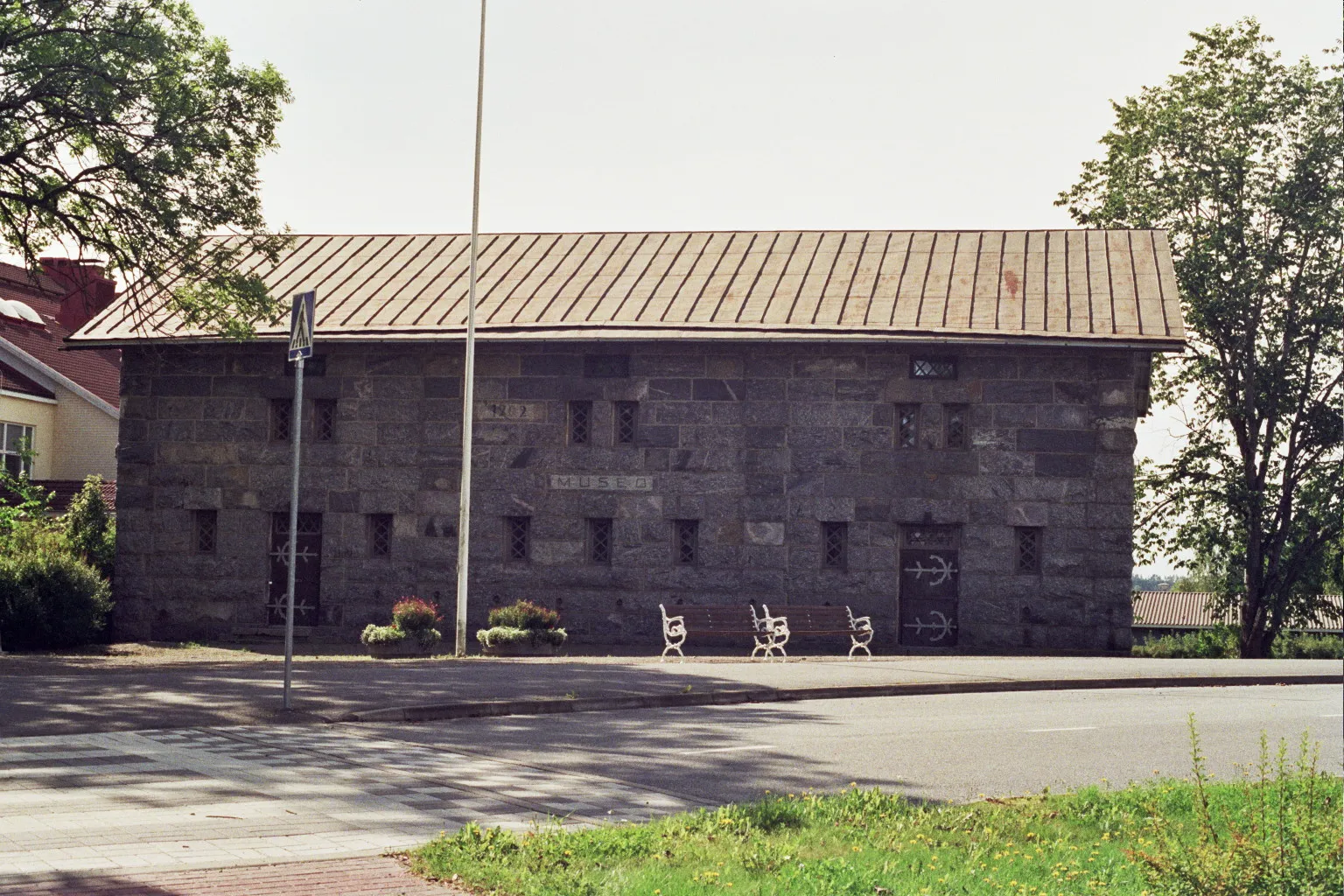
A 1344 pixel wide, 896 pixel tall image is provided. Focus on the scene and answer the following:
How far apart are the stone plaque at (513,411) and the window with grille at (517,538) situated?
1.96 metres

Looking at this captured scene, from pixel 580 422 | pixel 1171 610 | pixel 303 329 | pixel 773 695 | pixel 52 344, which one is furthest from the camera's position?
pixel 1171 610

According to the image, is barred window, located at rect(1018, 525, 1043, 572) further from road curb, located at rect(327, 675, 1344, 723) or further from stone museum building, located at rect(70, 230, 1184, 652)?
road curb, located at rect(327, 675, 1344, 723)

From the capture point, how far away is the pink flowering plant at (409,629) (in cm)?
2686

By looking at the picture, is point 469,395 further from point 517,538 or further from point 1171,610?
point 1171,610

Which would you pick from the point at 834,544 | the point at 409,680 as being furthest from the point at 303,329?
the point at 834,544

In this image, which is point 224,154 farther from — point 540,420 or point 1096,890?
point 1096,890

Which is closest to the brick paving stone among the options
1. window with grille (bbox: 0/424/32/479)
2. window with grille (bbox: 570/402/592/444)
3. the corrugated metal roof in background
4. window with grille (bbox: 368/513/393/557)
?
window with grille (bbox: 570/402/592/444)

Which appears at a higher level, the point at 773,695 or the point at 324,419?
the point at 324,419

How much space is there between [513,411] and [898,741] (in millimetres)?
17790

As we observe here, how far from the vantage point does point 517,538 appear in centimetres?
3120

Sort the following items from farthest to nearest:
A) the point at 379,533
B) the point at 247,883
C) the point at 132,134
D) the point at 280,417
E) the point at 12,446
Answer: the point at 12,446
the point at 280,417
the point at 379,533
the point at 132,134
the point at 247,883

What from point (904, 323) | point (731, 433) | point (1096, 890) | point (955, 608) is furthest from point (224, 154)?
point (1096, 890)

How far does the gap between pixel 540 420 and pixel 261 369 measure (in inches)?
249

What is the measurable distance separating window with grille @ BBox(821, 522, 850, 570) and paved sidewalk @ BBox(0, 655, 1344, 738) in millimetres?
3712
